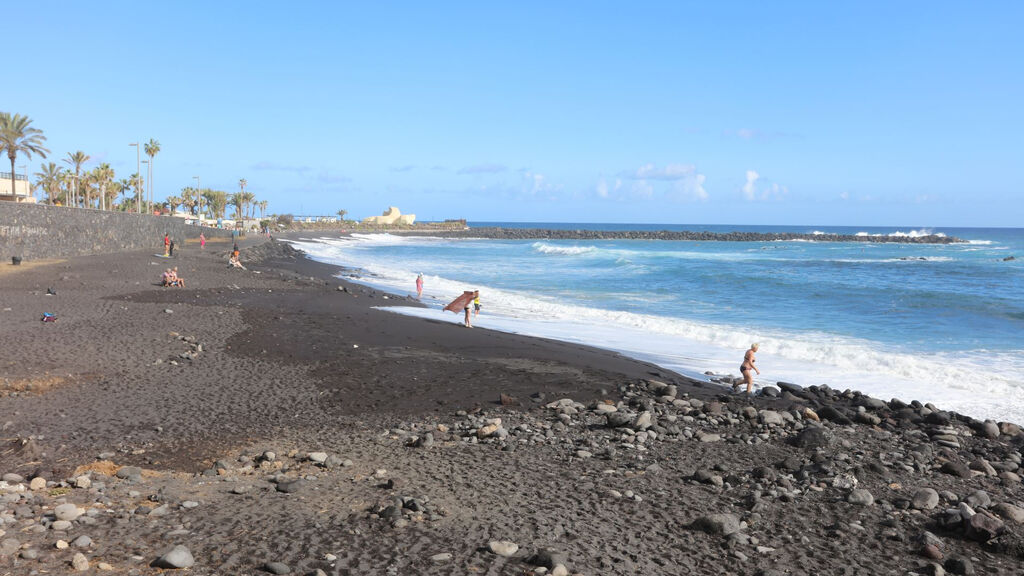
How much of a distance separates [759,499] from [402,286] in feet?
94.7

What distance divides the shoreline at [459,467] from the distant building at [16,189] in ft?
149

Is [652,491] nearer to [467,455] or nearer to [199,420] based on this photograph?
[467,455]

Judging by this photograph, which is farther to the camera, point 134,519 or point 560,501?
point 560,501

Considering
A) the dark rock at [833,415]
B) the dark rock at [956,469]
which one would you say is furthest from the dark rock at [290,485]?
the dark rock at [833,415]

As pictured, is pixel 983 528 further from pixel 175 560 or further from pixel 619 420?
pixel 175 560

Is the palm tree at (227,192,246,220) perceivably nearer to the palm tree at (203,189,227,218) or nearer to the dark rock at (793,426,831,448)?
the palm tree at (203,189,227,218)

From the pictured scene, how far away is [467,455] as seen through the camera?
867 centimetres

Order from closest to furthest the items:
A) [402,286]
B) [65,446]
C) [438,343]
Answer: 1. [65,446]
2. [438,343]
3. [402,286]

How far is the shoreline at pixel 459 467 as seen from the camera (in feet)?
19.4

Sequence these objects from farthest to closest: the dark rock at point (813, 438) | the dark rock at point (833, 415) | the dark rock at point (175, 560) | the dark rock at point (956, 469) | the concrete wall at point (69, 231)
A: the concrete wall at point (69, 231) < the dark rock at point (833, 415) < the dark rock at point (813, 438) < the dark rock at point (956, 469) < the dark rock at point (175, 560)

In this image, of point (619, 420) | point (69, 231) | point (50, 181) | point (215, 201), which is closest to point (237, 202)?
point (215, 201)

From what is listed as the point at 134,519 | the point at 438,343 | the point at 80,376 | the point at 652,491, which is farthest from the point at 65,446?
the point at 438,343

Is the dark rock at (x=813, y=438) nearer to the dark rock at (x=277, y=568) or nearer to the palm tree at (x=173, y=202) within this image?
the dark rock at (x=277, y=568)

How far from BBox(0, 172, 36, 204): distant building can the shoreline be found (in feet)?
149
